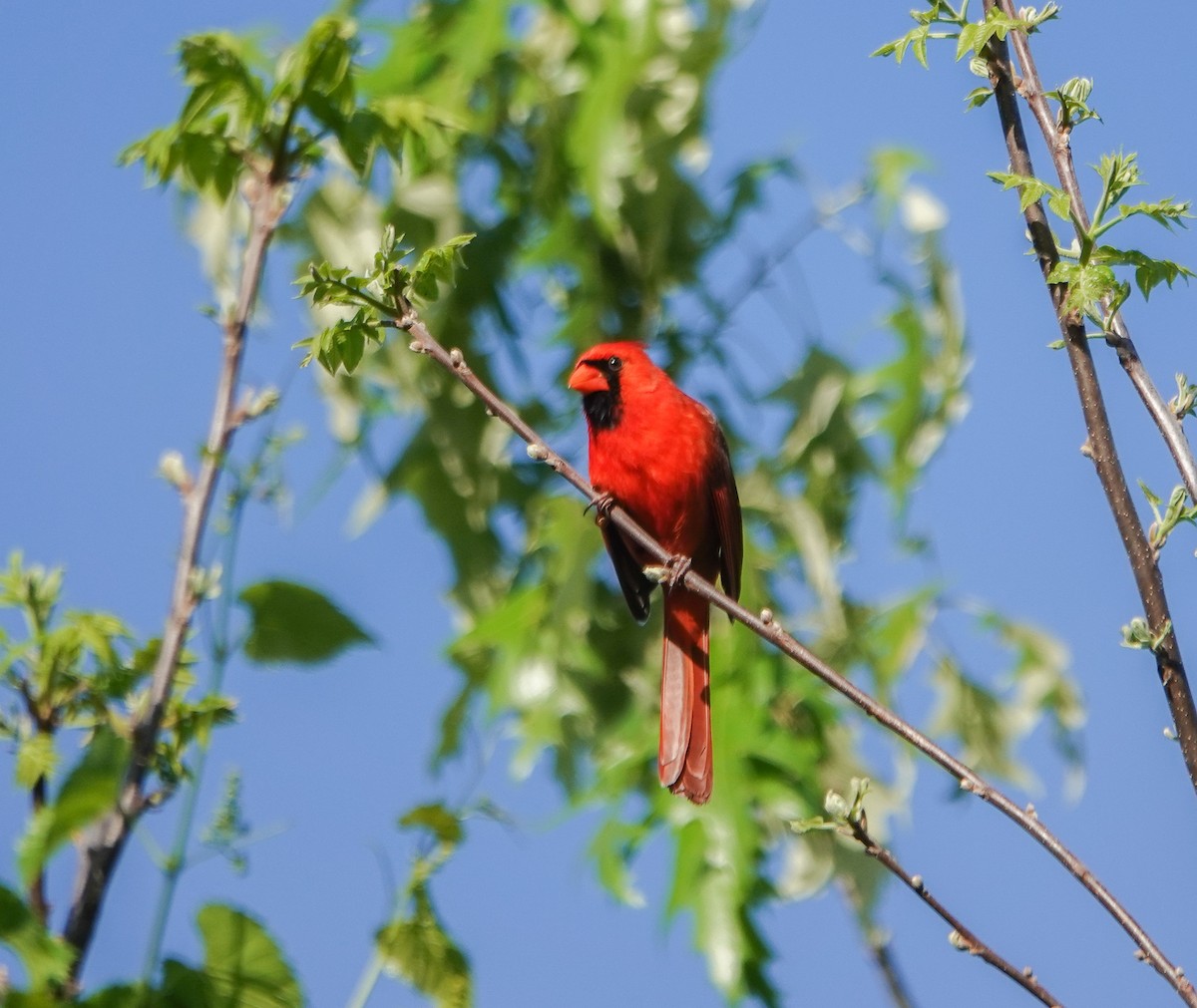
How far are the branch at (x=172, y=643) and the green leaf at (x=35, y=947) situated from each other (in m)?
0.02

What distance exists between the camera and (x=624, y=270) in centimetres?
326

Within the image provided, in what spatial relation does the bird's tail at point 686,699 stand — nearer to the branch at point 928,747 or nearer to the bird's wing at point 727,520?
the bird's wing at point 727,520

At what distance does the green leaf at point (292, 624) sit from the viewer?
1.69 metres

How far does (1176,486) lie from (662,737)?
1.22 m

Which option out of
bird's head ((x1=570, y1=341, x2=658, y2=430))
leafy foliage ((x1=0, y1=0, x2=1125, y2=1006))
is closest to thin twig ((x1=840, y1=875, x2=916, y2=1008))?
leafy foliage ((x1=0, y1=0, x2=1125, y2=1006))

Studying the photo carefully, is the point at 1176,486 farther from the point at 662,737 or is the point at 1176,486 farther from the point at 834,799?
the point at 662,737

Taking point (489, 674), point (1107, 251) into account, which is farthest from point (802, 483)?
point (1107, 251)

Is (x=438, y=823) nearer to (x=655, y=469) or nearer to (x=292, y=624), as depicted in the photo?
(x=292, y=624)

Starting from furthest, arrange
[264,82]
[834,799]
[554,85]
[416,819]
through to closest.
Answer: [554,85] → [264,82] → [416,819] → [834,799]

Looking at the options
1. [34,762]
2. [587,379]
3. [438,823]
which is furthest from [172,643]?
[587,379]

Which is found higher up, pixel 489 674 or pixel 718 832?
pixel 489 674

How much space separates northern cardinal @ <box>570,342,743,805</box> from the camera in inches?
113

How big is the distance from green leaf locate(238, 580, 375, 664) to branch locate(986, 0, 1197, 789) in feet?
2.67

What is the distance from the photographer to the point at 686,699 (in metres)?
2.55
